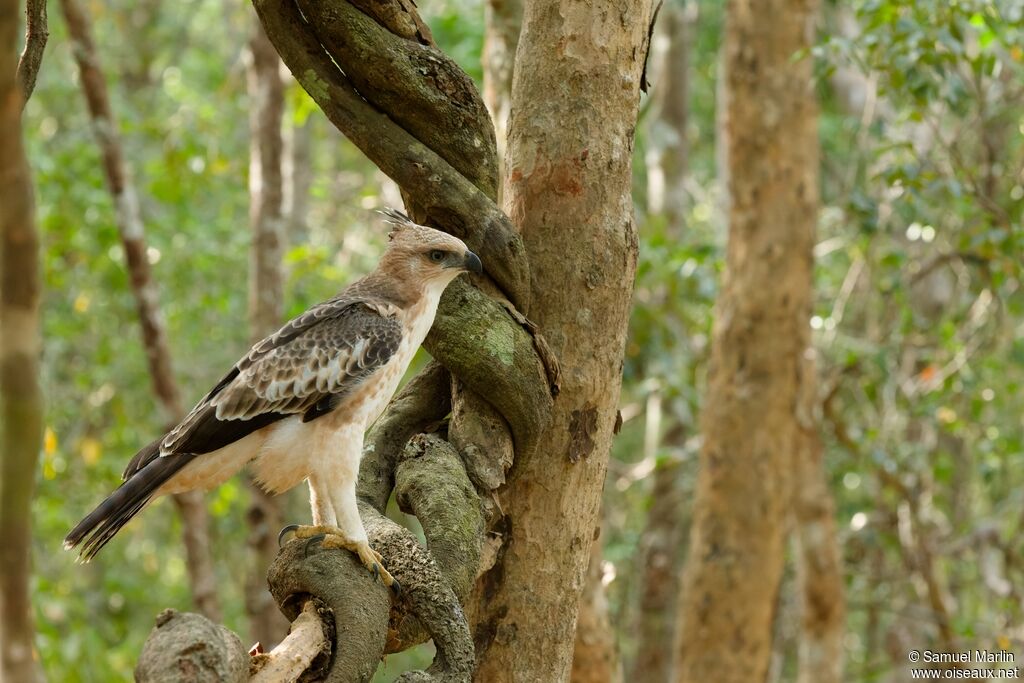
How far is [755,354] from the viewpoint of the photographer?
19.1ft

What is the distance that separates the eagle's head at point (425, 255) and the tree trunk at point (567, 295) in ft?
0.70

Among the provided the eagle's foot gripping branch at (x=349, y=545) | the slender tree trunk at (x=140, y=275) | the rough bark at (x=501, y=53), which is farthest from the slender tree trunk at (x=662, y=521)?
the eagle's foot gripping branch at (x=349, y=545)

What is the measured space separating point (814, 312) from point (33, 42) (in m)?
5.63

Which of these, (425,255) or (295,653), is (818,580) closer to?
(425,255)

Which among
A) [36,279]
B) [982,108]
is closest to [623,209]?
[36,279]

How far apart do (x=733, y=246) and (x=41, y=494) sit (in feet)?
18.2

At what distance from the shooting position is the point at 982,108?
594 cm

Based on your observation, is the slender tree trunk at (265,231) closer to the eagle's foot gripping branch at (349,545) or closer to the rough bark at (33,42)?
the eagle's foot gripping branch at (349,545)

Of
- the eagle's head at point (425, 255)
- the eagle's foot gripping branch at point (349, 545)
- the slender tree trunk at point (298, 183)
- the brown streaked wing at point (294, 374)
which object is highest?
the slender tree trunk at point (298, 183)

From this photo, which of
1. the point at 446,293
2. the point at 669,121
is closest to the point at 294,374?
the point at 446,293

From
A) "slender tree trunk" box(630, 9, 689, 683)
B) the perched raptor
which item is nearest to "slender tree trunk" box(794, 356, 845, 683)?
"slender tree trunk" box(630, 9, 689, 683)

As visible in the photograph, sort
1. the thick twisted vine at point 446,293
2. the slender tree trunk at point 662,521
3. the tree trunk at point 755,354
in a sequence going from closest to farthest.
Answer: the thick twisted vine at point 446,293 < the tree trunk at point 755,354 < the slender tree trunk at point 662,521

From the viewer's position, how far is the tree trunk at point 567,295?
2.74 metres

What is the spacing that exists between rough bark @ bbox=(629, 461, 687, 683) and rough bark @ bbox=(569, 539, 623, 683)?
5.40m
